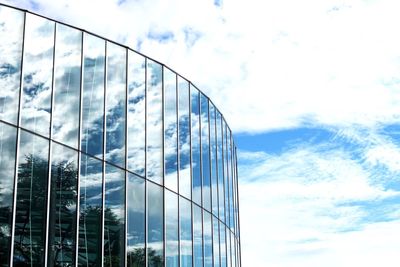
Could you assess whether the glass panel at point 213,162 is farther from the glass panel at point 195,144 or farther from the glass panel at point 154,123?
the glass panel at point 154,123

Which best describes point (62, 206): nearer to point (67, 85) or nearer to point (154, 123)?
point (67, 85)

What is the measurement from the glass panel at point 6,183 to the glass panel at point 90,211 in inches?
114

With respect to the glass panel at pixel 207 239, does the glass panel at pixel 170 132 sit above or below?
above

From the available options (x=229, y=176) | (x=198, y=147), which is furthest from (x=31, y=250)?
(x=229, y=176)

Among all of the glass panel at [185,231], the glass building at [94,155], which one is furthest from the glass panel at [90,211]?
the glass panel at [185,231]

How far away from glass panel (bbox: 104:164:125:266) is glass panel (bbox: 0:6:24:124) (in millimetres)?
4576

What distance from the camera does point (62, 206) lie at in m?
19.6

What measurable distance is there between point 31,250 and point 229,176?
58.1 feet

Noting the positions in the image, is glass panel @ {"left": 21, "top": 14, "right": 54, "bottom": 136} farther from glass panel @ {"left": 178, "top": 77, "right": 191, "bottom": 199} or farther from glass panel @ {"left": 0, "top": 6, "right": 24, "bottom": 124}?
glass panel @ {"left": 178, "top": 77, "right": 191, "bottom": 199}

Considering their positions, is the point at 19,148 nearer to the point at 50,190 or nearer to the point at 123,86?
the point at 50,190

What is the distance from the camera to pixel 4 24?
63.8 ft

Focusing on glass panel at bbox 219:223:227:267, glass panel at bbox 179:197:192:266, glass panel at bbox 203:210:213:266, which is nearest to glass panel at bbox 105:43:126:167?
glass panel at bbox 179:197:192:266

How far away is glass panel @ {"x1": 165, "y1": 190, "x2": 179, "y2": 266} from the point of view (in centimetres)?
2478

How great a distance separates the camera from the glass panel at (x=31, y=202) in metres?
18.0
